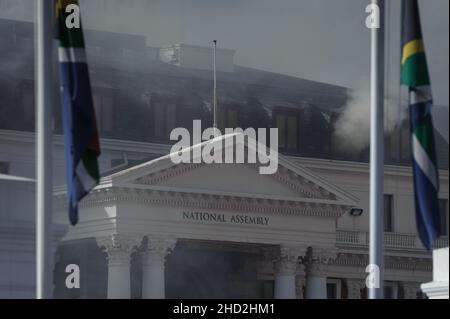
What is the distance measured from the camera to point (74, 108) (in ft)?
84.5

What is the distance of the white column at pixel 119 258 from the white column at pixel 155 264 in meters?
0.51

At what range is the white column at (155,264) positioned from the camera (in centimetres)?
5841

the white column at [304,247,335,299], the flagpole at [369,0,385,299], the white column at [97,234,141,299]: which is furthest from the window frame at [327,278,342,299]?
the flagpole at [369,0,385,299]

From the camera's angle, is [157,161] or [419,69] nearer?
[419,69]

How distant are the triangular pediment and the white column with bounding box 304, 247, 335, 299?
6.68 ft

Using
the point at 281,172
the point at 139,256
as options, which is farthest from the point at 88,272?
the point at 281,172

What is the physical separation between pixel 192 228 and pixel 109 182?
3.98 metres

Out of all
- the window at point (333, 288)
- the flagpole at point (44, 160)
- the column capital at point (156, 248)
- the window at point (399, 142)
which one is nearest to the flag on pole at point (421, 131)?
the flagpole at point (44, 160)

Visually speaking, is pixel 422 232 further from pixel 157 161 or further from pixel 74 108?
pixel 157 161

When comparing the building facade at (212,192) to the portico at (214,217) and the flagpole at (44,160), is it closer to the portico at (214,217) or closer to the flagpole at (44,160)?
the portico at (214,217)

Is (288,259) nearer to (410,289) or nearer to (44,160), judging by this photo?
(410,289)

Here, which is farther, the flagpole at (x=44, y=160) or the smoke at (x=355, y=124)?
the smoke at (x=355, y=124)

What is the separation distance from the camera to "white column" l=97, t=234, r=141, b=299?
57562 mm

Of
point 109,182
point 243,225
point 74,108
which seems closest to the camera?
point 74,108
